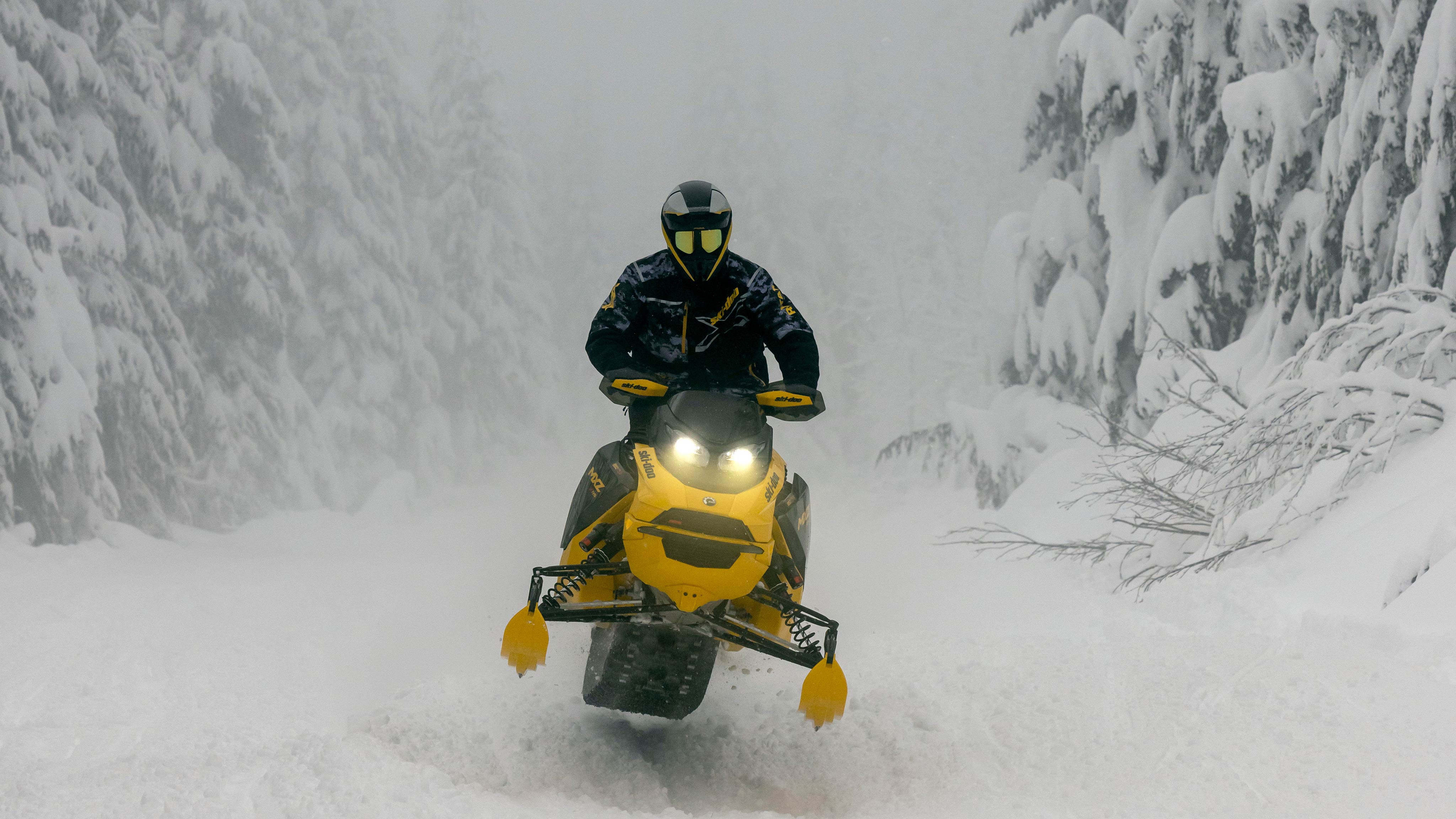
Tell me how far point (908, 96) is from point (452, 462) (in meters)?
22.7

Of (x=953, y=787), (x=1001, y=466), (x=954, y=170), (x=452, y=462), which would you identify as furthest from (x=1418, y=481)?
(x=954, y=170)

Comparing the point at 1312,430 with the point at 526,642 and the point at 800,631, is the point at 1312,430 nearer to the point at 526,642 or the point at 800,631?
the point at 800,631

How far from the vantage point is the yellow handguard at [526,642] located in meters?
4.44

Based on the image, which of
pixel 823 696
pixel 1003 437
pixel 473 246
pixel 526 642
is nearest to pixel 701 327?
pixel 526 642

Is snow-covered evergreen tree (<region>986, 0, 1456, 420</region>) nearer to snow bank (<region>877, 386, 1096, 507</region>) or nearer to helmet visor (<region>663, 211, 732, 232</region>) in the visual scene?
snow bank (<region>877, 386, 1096, 507</region>)

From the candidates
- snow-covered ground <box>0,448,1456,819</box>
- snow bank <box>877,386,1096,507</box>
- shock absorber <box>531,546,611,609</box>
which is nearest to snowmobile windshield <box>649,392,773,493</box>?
shock absorber <box>531,546,611,609</box>

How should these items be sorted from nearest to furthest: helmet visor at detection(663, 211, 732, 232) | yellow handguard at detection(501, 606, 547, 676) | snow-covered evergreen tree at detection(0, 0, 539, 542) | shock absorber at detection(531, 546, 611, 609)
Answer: yellow handguard at detection(501, 606, 547, 676)
shock absorber at detection(531, 546, 611, 609)
helmet visor at detection(663, 211, 732, 232)
snow-covered evergreen tree at detection(0, 0, 539, 542)

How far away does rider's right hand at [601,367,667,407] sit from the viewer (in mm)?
4746

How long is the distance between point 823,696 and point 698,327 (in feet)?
5.77

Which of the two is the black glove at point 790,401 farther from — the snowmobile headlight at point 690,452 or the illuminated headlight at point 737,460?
the snowmobile headlight at point 690,452

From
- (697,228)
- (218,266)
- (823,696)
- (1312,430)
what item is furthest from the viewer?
(218,266)

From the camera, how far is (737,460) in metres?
4.55

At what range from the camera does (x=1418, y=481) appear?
6.00 m

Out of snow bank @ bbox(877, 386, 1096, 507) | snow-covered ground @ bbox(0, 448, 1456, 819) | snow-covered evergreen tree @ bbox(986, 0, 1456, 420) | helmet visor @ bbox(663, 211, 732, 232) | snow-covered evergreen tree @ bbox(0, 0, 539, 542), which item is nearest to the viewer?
snow-covered ground @ bbox(0, 448, 1456, 819)
